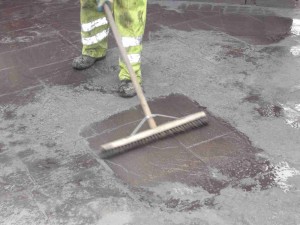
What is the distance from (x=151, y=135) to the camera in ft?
9.32

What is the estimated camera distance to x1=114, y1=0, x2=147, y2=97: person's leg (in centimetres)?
352

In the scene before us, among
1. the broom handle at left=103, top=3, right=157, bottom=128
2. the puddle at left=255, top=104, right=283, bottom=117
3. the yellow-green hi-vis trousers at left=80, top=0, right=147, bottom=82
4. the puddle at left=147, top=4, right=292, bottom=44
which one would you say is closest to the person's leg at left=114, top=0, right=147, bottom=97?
the yellow-green hi-vis trousers at left=80, top=0, right=147, bottom=82

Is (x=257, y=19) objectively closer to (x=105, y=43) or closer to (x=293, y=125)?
(x=105, y=43)

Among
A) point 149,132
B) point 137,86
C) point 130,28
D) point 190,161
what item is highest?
point 130,28

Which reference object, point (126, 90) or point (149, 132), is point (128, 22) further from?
point (149, 132)

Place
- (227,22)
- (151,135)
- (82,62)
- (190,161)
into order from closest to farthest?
(190,161), (151,135), (82,62), (227,22)

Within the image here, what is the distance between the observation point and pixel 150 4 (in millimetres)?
5750

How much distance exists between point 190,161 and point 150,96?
957 millimetres

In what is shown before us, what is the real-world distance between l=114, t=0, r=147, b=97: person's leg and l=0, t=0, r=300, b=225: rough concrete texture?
136 mm

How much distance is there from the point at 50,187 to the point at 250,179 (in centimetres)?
119

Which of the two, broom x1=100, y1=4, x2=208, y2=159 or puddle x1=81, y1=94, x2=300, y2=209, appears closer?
puddle x1=81, y1=94, x2=300, y2=209

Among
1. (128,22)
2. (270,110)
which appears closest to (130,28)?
(128,22)

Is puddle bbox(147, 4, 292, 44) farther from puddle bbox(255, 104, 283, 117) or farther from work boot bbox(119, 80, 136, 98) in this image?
work boot bbox(119, 80, 136, 98)

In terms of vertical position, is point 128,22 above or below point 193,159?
above
